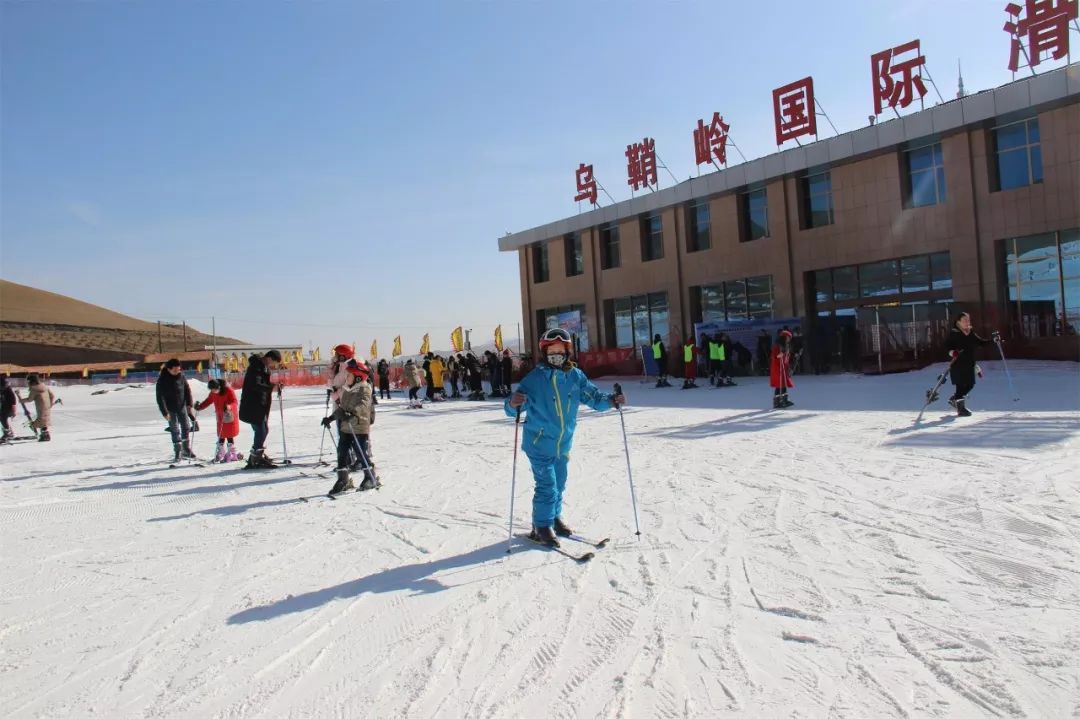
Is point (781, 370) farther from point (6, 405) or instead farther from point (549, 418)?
point (6, 405)

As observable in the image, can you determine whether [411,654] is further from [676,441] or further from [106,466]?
[106,466]

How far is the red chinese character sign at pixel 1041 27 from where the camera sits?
17766 millimetres

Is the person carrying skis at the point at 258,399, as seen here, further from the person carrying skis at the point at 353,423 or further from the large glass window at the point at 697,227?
the large glass window at the point at 697,227

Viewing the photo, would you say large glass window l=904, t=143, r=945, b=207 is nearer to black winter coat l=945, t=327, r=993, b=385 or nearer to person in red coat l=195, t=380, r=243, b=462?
black winter coat l=945, t=327, r=993, b=385

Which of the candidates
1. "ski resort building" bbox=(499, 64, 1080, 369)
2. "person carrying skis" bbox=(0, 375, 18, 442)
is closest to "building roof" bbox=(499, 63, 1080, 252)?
"ski resort building" bbox=(499, 64, 1080, 369)

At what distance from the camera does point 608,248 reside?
105ft

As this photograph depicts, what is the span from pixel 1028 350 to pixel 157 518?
64.0 feet

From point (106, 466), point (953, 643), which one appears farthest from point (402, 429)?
point (953, 643)

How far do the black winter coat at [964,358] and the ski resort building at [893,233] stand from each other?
916cm

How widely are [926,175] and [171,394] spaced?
20364 mm

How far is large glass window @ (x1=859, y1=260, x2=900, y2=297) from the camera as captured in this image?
859 inches

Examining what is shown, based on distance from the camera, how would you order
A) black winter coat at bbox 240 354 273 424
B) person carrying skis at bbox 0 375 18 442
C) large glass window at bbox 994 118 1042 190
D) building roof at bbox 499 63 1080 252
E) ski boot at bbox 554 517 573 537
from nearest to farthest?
1. ski boot at bbox 554 517 573 537
2. black winter coat at bbox 240 354 273 424
3. person carrying skis at bbox 0 375 18 442
4. building roof at bbox 499 63 1080 252
5. large glass window at bbox 994 118 1042 190

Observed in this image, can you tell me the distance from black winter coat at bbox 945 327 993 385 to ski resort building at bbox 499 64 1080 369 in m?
9.16

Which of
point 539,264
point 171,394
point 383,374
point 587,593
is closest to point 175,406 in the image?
point 171,394
